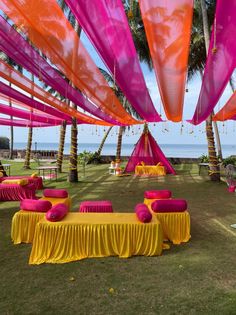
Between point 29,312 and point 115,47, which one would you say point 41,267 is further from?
point 115,47

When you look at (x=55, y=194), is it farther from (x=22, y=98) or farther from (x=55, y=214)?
(x=22, y=98)

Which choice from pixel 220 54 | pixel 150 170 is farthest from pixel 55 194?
pixel 150 170

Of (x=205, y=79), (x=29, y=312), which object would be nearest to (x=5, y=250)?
(x=29, y=312)

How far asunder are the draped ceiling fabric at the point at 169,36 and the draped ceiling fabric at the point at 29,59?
199 centimetres

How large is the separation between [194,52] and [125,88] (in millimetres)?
9956

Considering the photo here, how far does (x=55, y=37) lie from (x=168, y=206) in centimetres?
318

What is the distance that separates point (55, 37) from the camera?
4.74 metres

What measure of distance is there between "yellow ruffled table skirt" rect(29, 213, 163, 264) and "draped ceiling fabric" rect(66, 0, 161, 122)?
282 centimetres

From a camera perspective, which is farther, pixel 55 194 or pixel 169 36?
pixel 55 194

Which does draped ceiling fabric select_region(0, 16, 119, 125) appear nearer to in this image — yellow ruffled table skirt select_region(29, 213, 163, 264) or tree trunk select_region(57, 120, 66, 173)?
yellow ruffled table skirt select_region(29, 213, 163, 264)

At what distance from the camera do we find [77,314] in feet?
9.43

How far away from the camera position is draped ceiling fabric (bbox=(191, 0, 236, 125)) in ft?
13.0

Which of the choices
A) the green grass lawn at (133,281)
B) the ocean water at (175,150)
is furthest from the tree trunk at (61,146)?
the ocean water at (175,150)

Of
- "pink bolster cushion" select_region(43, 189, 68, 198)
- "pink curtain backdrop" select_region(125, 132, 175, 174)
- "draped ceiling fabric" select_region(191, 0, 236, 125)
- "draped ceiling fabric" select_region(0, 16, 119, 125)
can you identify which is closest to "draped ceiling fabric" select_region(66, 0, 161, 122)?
"draped ceiling fabric" select_region(0, 16, 119, 125)
